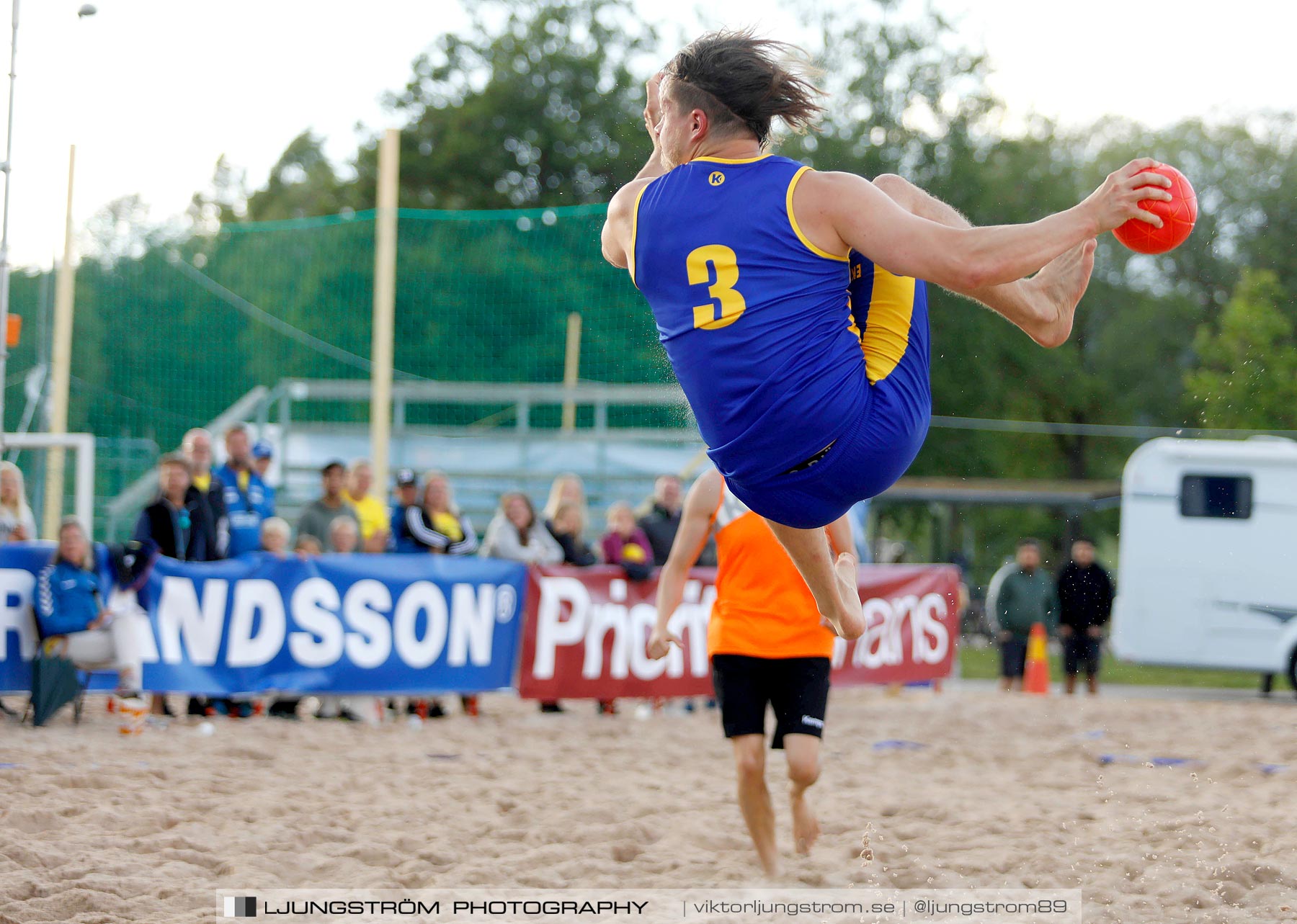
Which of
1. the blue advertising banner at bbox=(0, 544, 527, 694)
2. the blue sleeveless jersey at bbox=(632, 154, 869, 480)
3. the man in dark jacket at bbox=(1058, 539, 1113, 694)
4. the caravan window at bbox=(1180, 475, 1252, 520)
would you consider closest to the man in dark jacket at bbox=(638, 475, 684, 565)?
the blue advertising banner at bbox=(0, 544, 527, 694)

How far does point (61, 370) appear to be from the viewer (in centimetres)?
1162

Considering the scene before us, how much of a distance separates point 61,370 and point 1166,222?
35.2ft

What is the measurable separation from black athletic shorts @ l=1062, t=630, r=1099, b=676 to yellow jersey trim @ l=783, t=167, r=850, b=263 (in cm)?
1160

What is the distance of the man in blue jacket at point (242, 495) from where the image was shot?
9.48 metres

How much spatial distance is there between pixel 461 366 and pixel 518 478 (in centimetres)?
443

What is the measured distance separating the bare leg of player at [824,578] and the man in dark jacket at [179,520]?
603cm

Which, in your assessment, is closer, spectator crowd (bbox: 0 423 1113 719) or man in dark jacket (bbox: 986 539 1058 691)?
spectator crowd (bbox: 0 423 1113 719)

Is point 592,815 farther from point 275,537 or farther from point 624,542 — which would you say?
point 624,542

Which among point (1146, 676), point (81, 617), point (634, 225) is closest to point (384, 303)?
point (81, 617)

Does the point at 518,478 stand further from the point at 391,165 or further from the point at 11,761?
the point at 11,761

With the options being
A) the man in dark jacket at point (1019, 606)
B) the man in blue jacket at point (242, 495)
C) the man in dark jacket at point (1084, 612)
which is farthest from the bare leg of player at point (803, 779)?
the man in dark jacket at point (1019, 606)

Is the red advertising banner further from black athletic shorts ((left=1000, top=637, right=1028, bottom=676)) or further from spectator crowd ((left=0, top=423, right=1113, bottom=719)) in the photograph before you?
black athletic shorts ((left=1000, top=637, right=1028, bottom=676))

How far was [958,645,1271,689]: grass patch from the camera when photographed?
20203 millimetres

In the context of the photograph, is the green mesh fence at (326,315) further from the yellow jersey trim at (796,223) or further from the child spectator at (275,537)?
the yellow jersey trim at (796,223)
